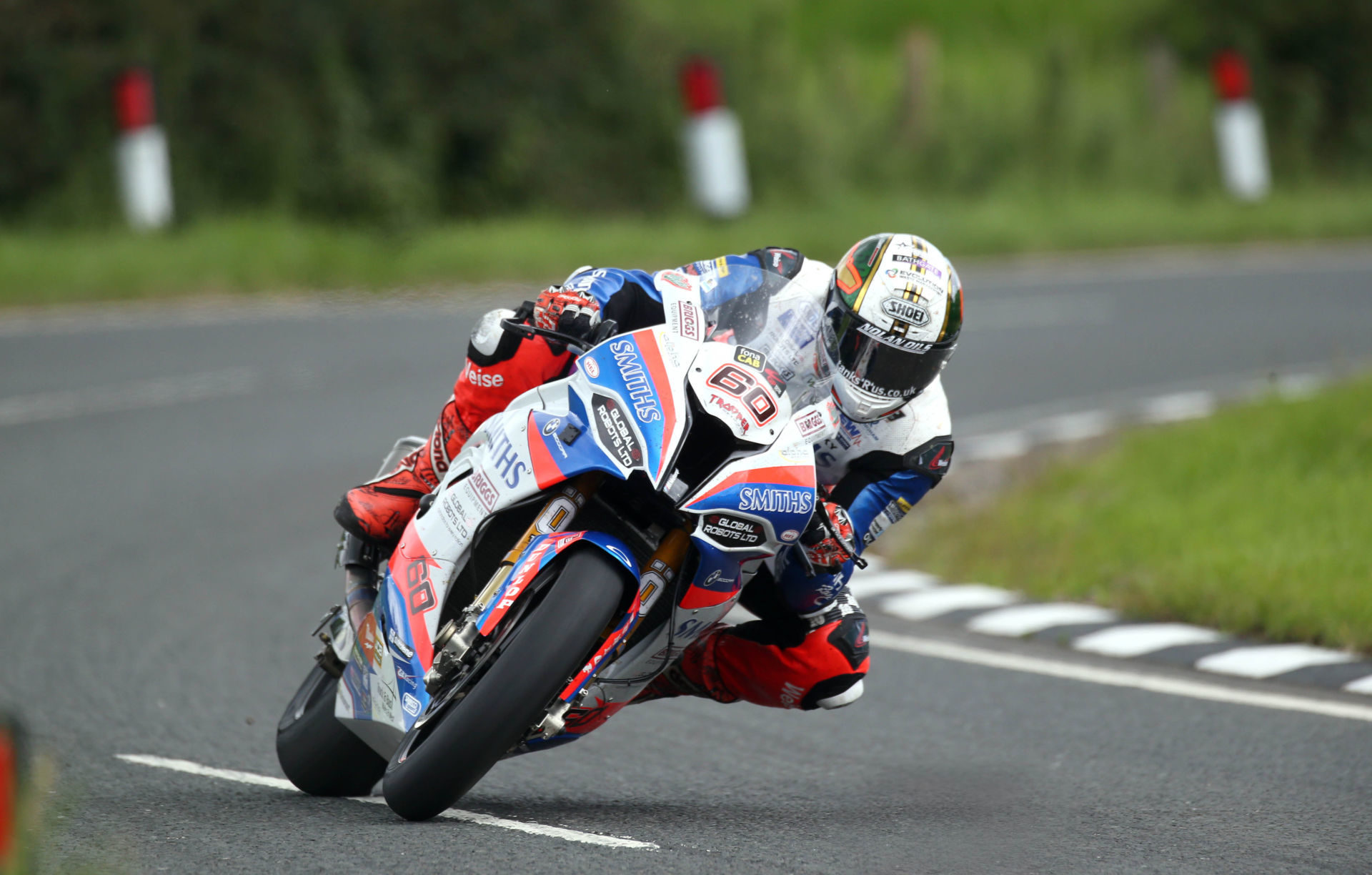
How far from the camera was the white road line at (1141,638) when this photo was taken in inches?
256

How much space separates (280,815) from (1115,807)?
2155mm

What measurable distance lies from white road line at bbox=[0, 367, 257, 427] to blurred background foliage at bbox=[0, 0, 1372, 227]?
544 cm

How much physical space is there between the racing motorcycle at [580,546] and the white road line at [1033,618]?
286 cm

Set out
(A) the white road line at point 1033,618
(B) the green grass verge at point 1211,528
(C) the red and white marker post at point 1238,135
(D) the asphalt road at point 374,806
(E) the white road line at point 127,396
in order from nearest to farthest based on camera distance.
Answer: (D) the asphalt road at point 374,806, (B) the green grass verge at point 1211,528, (A) the white road line at point 1033,618, (E) the white road line at point 127,396, (C) the red and white marker post at point 1238,135

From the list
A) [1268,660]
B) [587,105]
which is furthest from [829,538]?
[587,105]

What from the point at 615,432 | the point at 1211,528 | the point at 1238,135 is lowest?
the point at 1211,528

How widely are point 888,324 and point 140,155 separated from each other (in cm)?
1309

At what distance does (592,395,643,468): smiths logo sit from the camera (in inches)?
150

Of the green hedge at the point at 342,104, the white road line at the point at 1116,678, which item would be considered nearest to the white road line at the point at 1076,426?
the white road line at the point at 1116,678

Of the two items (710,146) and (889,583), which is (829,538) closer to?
(889,583)

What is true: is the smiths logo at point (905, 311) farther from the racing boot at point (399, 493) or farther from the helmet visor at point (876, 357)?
the racing boot at point (399, 493)

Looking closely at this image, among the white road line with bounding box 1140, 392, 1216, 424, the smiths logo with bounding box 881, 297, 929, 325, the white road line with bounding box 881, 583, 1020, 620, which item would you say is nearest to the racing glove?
the smiths logo with bounding box 881, 297, 929, 325

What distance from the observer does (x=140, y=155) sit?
1576 centimetres

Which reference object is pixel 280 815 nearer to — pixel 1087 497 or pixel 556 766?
pixel 556 766
